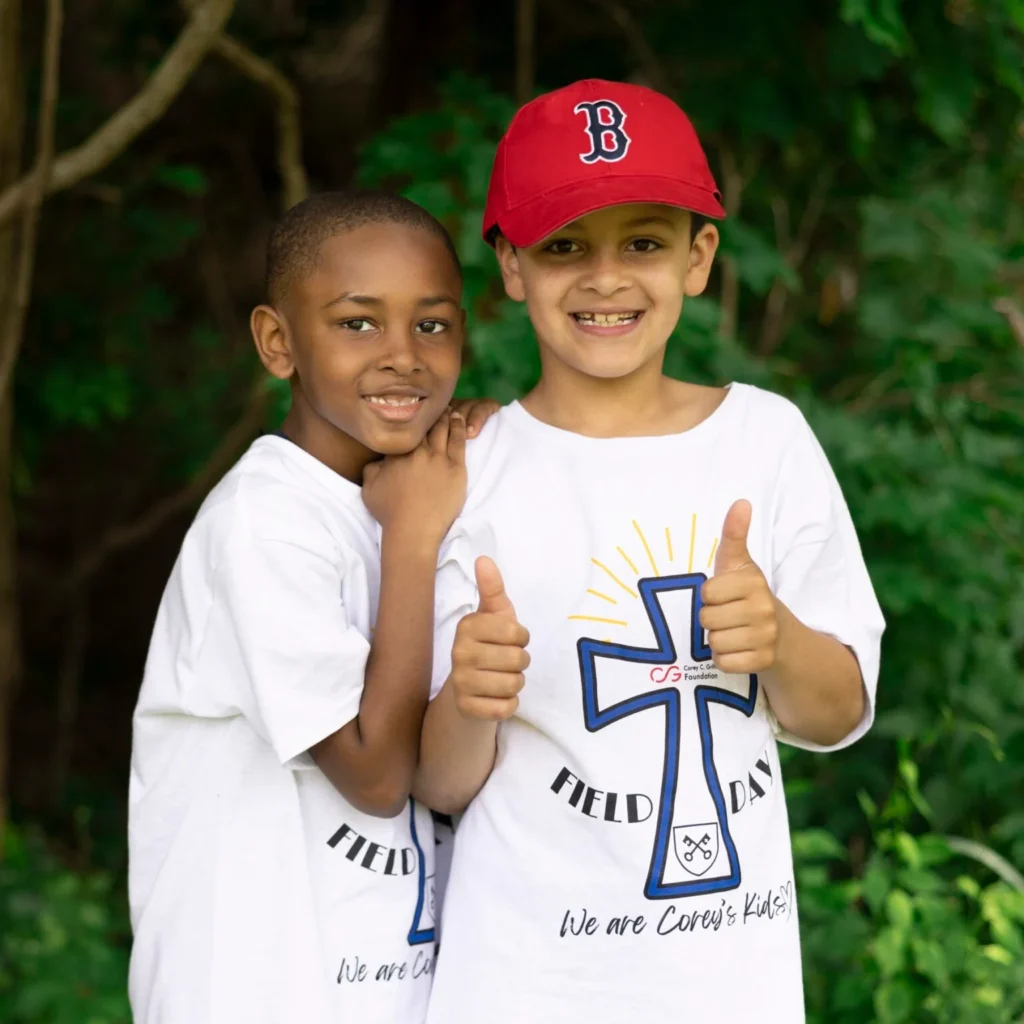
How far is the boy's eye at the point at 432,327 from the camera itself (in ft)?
6.51

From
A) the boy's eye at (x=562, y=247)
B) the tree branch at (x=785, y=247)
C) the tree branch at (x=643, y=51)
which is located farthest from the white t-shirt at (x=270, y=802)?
the tree branch at (x=785, y=247)

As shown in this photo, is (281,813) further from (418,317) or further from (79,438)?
(79,438)

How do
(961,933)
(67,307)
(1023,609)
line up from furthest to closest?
(67,307) < (1023,609) < (961,933)

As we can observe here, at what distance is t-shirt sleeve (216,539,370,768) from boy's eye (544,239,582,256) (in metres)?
0.53

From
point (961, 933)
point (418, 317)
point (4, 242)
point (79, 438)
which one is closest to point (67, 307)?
point (4, 242)

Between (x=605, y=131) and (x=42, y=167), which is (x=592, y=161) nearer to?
(x=605, y=131)

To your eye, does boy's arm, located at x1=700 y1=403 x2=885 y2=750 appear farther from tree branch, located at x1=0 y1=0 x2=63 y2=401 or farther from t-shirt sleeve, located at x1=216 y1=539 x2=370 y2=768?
tree branch, located at x1=0 y1=0 x2=63 y2=401

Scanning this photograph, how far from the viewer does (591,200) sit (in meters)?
1.79

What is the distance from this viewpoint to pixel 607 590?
1.80 metres

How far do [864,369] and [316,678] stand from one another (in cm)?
281

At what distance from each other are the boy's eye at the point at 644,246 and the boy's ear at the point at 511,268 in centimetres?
17

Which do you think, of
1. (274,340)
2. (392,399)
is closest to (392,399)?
(392,399)

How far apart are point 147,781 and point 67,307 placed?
2.41m

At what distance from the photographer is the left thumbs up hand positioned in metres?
1.61
